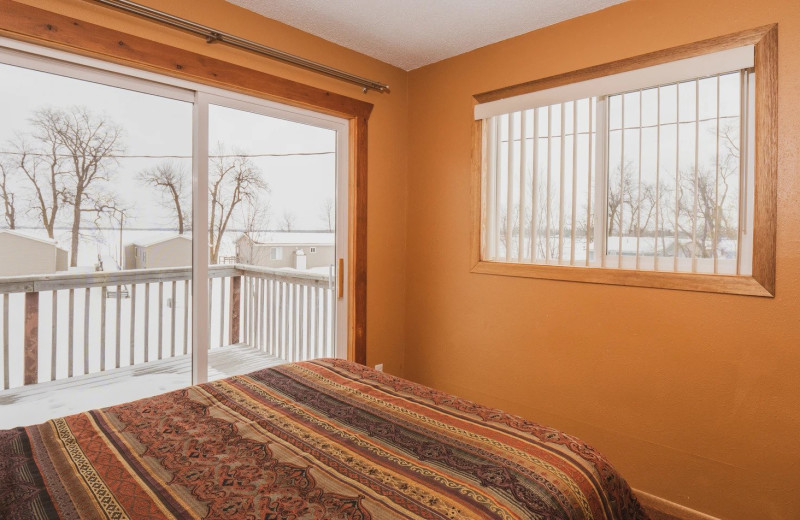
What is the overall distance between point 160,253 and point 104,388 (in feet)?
2.48

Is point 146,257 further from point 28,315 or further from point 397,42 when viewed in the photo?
point 397,42

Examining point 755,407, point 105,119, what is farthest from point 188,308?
point 755,407

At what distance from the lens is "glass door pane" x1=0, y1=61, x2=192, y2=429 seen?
1934 millimetres

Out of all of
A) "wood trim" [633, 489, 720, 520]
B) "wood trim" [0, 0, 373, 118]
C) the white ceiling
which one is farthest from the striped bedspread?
the white ceiling

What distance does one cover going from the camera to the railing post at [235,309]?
266cm

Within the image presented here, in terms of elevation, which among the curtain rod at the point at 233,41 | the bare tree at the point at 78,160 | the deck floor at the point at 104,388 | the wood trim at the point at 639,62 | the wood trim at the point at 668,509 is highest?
the curtain rod at the point at 233,41

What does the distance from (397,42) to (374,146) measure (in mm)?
726

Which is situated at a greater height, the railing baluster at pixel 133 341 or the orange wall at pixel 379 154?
the orange wall at pixel 379 154

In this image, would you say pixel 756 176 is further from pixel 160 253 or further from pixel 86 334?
pixel 86 334

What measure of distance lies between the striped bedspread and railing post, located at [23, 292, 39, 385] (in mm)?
842

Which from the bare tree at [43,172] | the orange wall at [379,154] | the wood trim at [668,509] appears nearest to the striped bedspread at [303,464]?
the bare tree at [43,172]

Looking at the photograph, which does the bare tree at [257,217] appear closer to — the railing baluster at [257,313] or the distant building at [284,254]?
the distant building at [284,254]

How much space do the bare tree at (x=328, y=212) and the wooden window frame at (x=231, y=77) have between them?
126mm

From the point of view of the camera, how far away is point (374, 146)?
327 cm
